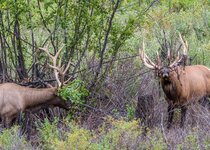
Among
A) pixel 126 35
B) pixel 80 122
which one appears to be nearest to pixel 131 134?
pixel 80 122

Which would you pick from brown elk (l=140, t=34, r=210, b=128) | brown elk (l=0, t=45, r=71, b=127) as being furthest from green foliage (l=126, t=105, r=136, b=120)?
brown elk (l=0, t=45, r=71, b=127)

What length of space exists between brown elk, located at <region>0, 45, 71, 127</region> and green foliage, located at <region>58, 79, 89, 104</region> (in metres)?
0.14

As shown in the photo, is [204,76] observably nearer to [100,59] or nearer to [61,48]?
[100,59]

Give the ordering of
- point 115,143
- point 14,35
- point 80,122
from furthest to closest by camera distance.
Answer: point 14,35, point 80,122, point 115,143

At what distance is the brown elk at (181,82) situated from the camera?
11.6m

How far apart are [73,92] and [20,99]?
2.87 feet

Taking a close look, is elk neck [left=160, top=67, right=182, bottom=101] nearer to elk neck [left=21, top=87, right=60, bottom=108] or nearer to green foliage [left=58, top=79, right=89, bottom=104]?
green foliage [left=58, top=79, right=89, bottom=104]

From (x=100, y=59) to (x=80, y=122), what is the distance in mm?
1325

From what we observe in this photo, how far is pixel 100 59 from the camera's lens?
12.3 m

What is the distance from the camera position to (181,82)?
11.9m

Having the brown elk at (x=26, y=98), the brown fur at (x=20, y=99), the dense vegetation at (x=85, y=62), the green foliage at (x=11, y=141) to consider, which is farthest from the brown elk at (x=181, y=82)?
the green foliage at (x=11, y=141)

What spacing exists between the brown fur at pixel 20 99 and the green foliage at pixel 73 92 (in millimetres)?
243

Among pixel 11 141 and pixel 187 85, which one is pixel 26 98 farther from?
pixel 187 85

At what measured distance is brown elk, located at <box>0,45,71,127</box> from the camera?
11.2 meters
